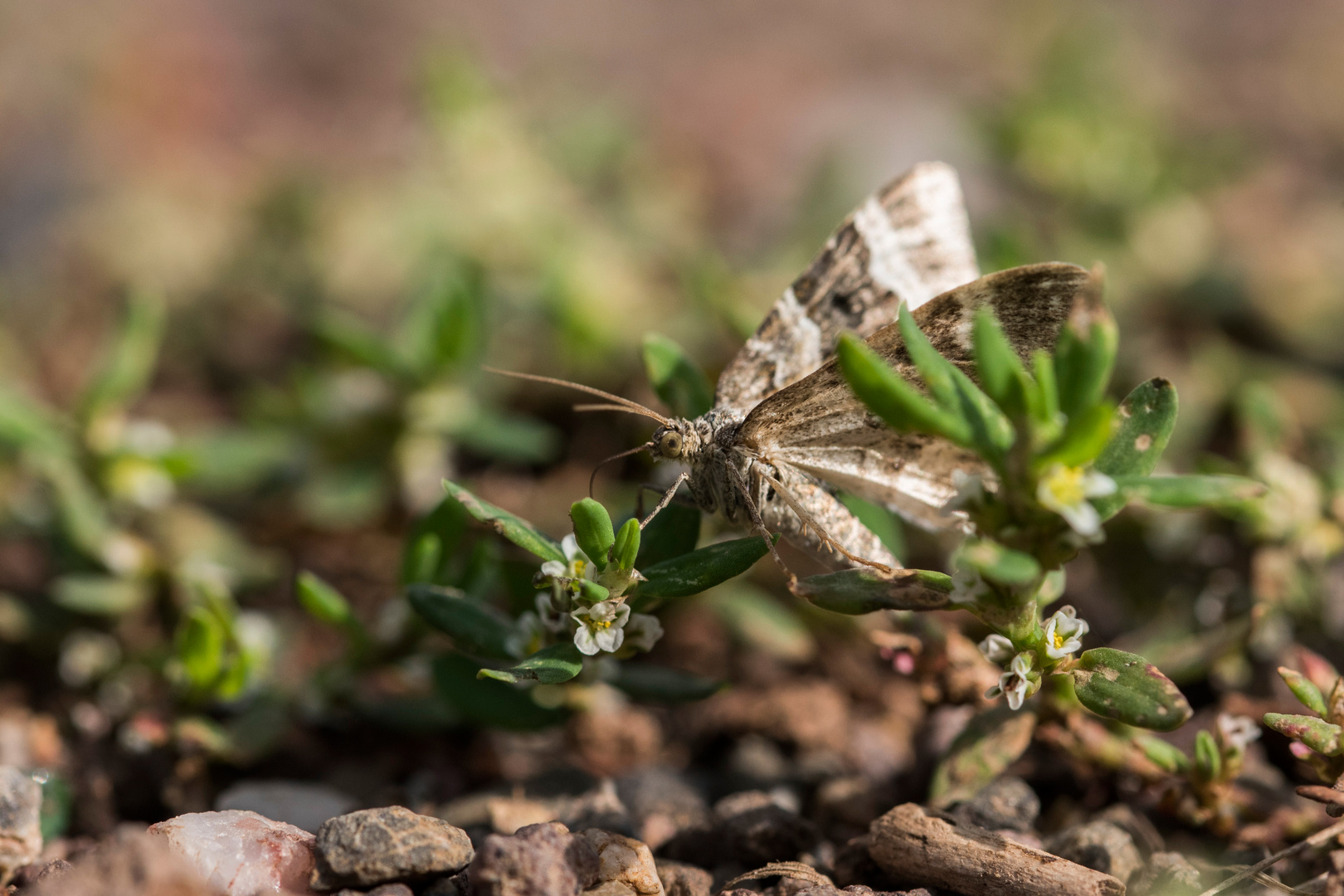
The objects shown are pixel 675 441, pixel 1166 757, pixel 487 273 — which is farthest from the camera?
pixel 487 273

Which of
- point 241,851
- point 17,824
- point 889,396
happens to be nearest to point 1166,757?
point 889,396

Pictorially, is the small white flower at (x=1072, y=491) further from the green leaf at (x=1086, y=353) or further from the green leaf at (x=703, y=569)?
the green leaf at (x=703, y=569)

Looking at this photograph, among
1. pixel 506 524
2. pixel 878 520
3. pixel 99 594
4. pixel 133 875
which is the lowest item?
pixel 99 594

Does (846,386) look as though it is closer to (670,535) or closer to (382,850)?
(670,535)

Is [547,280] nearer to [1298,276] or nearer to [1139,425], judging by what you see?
[1139,425]

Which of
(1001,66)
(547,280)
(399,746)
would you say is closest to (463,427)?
(547,280)

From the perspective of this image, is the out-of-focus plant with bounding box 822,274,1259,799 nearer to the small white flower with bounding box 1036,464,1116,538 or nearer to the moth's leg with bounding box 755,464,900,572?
the small white flower with bounding box 1036,464,1116,538

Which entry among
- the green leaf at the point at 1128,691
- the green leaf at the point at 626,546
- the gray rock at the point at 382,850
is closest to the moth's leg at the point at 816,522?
the green leaf at the point at 626,546
